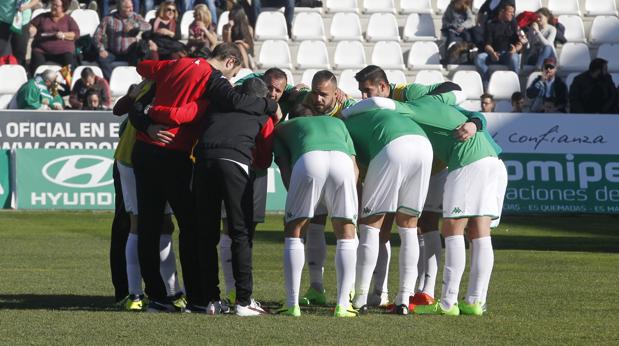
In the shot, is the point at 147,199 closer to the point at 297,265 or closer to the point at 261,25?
the point at 297,265

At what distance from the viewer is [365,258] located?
37.4 feet

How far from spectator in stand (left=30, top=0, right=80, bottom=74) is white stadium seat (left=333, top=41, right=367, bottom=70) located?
5006 millimetres

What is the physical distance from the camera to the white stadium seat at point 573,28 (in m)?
28.2

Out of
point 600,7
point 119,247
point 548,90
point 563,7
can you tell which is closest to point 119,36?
point 548,90

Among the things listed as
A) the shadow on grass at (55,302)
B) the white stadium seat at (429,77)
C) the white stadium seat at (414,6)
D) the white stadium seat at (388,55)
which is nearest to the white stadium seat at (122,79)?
the white stadium seat at (388,55)

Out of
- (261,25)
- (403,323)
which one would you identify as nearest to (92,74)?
(261,25)

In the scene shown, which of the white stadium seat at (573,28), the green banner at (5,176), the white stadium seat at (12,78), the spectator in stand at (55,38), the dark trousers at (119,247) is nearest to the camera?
the dark trousers at (119,247)

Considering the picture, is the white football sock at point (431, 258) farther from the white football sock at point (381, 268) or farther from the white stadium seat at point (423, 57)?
the white stadium seat at point (423, 57)

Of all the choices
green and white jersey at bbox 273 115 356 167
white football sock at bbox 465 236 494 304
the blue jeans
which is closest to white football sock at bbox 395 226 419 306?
white football sock at bbox 465 236 494 304

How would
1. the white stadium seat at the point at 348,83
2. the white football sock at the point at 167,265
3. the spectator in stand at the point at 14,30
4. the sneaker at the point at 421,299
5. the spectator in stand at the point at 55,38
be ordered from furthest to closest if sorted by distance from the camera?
1. the spectator in stand at the point at 14,30
2. the white stadium seat at the point at 348,83
3. the spectator in stand at the point at 55,38
4. the white football sock at the point at 167,265
5. the sneaker at the point at 421,299

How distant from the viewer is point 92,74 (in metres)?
24.2

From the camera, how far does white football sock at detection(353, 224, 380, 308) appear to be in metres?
11.4

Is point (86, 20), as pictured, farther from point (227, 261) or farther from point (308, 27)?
point (227, 261)

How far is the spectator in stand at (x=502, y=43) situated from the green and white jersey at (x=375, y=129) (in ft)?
49.7
